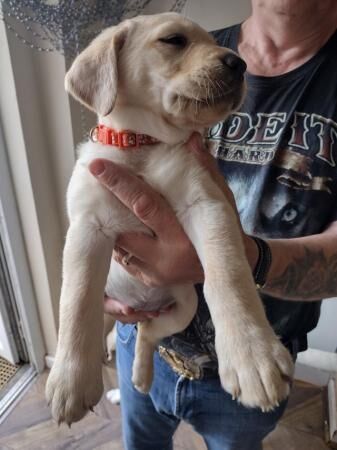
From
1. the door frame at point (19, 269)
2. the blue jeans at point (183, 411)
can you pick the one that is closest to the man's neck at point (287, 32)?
the blue jeans at point (183, 411)

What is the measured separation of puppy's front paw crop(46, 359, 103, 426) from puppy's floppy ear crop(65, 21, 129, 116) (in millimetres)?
460

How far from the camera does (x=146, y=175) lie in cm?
82

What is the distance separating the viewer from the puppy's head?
2.49 ft

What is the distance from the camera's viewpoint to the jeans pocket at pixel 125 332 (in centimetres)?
108

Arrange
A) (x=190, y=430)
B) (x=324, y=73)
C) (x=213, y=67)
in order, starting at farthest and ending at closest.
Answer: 1. (x=190, y=430)
2. (x=324, y=73)
3. (x=213, y=67)

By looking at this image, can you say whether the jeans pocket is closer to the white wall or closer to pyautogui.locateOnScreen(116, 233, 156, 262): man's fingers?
pyautogui.locateOnScreen(116, 233, 156, 262): man's fingers

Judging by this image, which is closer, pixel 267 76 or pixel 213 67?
pixel 213 67

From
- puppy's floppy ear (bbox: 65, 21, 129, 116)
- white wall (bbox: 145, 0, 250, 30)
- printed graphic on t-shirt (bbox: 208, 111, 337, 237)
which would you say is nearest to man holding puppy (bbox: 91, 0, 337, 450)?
printed graphic on t-shirt (bbox: 208, 111, 337, 237)

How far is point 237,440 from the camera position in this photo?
38.1 inches

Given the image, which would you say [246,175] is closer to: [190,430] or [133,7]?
[133,7]

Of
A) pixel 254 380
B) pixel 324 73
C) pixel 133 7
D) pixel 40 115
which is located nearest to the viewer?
pixel 254 380

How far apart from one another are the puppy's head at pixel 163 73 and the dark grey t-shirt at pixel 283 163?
156mm

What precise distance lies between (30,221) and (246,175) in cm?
97

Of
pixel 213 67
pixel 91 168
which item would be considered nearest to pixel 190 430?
pixel 91 168
